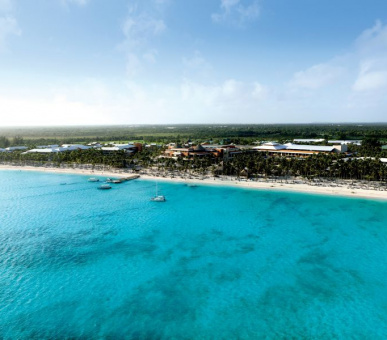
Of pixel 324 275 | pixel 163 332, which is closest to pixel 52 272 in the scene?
Answer: pixel 163 332

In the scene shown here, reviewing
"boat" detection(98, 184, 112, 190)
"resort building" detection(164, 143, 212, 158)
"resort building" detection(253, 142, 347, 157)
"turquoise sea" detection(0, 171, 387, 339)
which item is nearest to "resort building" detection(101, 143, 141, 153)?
"resort building" detection(164, 143, 212, 158)

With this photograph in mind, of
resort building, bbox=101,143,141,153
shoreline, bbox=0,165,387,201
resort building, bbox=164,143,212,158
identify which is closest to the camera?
shoreline, bbox=0,165,387,201

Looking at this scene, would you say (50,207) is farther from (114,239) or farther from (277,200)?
(277,200)

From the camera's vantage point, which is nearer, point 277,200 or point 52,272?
point 52,272

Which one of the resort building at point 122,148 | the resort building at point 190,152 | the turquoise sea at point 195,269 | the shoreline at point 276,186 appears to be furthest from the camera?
the resort building at point 122,148

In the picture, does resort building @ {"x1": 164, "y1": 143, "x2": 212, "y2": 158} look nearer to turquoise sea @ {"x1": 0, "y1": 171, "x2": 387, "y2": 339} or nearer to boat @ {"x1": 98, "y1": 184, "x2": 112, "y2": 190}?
boat @ {"x1": 98, "y1": 184, "x2": 112, "y2": 190}

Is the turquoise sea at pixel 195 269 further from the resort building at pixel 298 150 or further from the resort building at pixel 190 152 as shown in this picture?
the resort building at pixel 298 150

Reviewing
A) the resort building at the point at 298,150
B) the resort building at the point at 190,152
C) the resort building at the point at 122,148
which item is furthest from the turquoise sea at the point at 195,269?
the resort building at the point at 122,148

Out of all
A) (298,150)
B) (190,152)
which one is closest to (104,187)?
(190,152)
